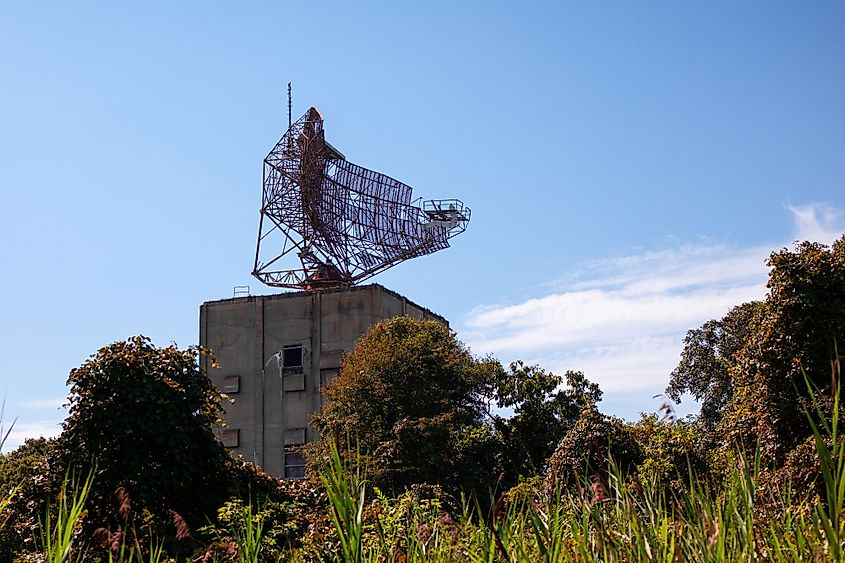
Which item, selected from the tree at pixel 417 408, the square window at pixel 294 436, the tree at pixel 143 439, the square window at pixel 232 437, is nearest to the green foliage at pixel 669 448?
the tree at pixel 417 408

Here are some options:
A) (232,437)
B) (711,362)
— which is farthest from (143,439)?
(232,437)

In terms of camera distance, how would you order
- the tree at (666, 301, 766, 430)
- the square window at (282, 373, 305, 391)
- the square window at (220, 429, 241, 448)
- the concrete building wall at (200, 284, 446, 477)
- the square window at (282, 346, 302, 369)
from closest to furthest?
the tree at (666, 301, 766, 430), the concrete building wall at (200, 284, 446, 477), the square window at (282, 373, 305, 391), the square window at (282, 346, 302, 369), the square window at (220, 429, 241, 448)

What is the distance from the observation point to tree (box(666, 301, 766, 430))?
39688 millimetres

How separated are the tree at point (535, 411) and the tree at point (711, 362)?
513 cm

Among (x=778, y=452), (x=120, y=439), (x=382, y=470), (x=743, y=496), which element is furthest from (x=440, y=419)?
(x=743, y=496)

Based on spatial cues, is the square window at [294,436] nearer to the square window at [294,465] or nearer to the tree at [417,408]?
the square window at [294,465]

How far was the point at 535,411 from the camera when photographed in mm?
35562

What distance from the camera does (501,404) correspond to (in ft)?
121

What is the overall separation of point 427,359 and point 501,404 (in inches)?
117

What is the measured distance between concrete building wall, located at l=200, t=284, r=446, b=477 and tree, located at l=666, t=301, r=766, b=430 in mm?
14742

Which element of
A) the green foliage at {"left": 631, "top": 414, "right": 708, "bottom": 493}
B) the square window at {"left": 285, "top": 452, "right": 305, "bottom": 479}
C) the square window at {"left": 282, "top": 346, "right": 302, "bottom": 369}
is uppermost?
the square window at {"left": 282, "top": 346, "right": 302, "bottom": 369}

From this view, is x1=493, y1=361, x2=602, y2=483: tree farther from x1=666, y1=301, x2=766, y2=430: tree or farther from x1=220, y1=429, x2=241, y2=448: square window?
x1=220, y1=429, x2=241, y2=448: square window

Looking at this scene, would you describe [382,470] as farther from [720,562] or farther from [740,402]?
[720,562]

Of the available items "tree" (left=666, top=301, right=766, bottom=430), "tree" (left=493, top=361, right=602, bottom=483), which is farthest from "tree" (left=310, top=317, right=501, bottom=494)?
"tree" (left=666, top=301, right=766, bottom=430)
